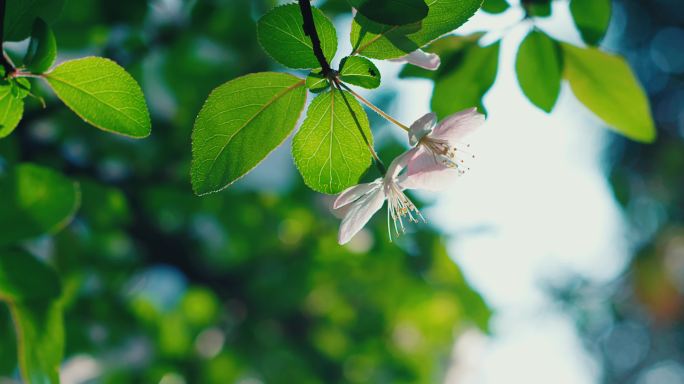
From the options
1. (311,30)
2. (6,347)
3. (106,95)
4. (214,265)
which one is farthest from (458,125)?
(214,265)

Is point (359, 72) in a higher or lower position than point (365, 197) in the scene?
higher

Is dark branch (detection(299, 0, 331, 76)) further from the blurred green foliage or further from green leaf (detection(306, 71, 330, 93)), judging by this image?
the blurred green foliage

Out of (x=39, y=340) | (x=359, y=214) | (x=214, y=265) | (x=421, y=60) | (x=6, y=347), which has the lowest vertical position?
(x=214, y=265)

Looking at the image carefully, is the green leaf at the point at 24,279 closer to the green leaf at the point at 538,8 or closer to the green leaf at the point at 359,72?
the green leaf at the point at 359,72

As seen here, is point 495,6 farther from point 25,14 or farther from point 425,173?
point 25,14

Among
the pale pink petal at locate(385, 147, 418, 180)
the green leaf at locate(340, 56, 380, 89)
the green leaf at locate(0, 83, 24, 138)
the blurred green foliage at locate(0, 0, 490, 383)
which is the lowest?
the blurred green foliage at locate(0, 0, 490, 383)

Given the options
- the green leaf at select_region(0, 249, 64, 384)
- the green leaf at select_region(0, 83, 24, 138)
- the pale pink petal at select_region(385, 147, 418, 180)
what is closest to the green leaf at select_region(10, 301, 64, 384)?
the green leaf at select_region(0, 249, 64, 384)
